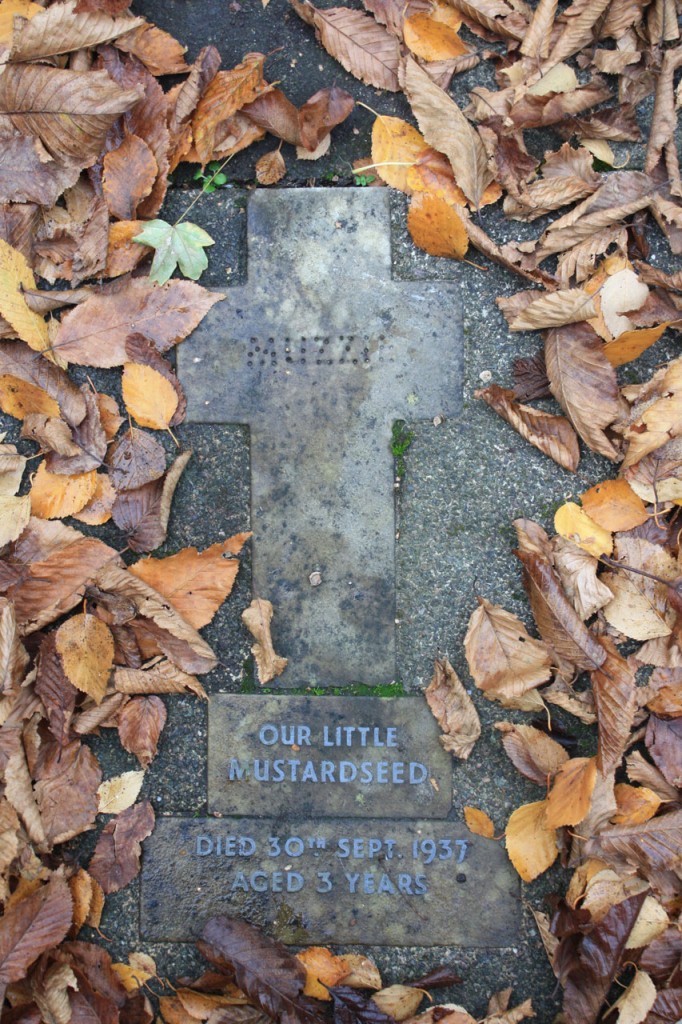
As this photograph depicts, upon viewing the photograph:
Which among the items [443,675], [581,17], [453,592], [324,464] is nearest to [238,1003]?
[443,675]

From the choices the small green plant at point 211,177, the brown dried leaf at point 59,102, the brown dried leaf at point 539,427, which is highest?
the brown dried leaf at point 59,102

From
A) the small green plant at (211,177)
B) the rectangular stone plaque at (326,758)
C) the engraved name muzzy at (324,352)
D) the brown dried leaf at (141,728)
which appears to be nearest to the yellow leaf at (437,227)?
the engraved name muzzy at (324,352)

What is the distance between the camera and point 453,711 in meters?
2.13

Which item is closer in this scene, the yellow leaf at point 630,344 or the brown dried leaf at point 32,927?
the brown dried leaf at point 32,927

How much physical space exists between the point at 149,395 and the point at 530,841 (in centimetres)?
166

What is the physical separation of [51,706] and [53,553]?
17.0 inches

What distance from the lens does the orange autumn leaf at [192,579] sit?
7.06 feet

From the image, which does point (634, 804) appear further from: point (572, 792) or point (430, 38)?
point (430, 38)

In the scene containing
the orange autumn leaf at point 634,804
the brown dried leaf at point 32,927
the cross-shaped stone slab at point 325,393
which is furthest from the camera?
the cross-shaped stone slab at point 325,393

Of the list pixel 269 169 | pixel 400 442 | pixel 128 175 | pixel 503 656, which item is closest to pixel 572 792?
pixel 503 656

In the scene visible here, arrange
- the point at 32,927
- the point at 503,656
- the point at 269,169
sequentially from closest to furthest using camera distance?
the point at 32,927
the point at 503,656
the point at 269,169

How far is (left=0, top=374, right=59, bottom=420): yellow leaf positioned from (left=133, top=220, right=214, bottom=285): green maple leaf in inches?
18.3

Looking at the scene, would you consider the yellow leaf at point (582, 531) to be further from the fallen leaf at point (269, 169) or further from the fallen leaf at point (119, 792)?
the fallen leaf at point (119, 792)

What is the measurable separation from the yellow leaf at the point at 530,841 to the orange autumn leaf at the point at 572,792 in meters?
0.05
